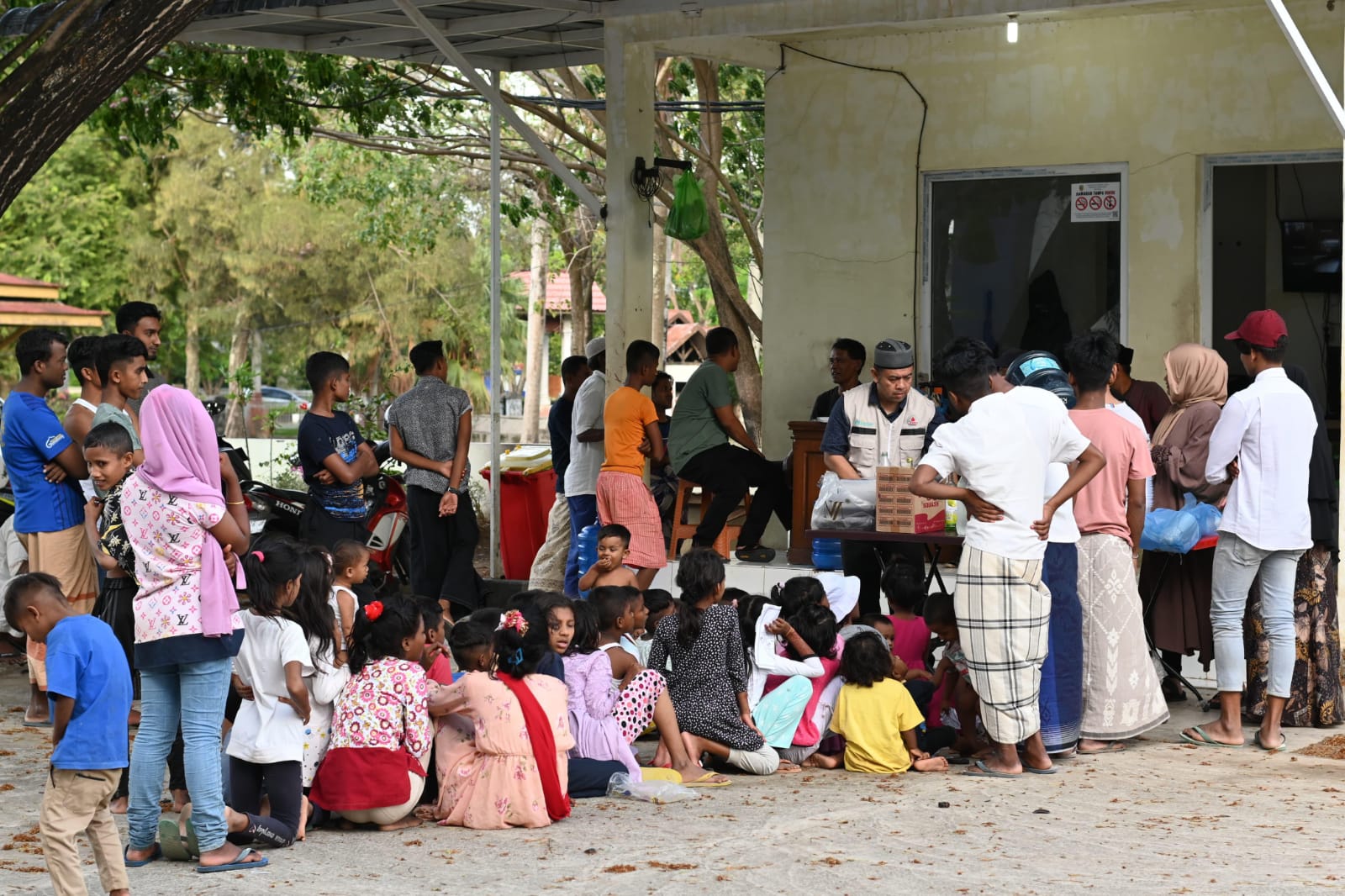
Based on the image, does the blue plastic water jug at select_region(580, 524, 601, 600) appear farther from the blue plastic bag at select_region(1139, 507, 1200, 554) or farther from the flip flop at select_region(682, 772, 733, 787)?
the blue plastic bag at select_region(1139, 507, 1200, 554)

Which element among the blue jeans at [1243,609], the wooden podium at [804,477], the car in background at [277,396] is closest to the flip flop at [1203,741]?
the blue jeans at [1243,609]

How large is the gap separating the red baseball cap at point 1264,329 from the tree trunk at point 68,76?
15.8 ft

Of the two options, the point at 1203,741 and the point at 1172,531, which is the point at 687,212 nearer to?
the point at 1172,531

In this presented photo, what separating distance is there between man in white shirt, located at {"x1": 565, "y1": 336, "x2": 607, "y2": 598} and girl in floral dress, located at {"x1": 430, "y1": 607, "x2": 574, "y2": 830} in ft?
13.1

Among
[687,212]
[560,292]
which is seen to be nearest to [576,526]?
[687,212]

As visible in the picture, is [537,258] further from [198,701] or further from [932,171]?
[198,701]

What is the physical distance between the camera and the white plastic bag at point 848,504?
8.23 m

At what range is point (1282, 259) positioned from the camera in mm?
11102

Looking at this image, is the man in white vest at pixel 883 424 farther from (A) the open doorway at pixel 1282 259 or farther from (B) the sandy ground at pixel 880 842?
(A) the open doorway at pixel 1282 259

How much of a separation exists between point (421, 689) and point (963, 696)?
2.60 metres

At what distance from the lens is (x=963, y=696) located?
743 centimetres

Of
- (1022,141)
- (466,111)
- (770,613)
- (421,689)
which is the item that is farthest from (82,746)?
(466,111)

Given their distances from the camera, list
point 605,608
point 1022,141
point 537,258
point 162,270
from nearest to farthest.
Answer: point 605,608 < point 1022,141 < point 537,258 < point 162,270

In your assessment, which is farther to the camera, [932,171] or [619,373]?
[932,171]
